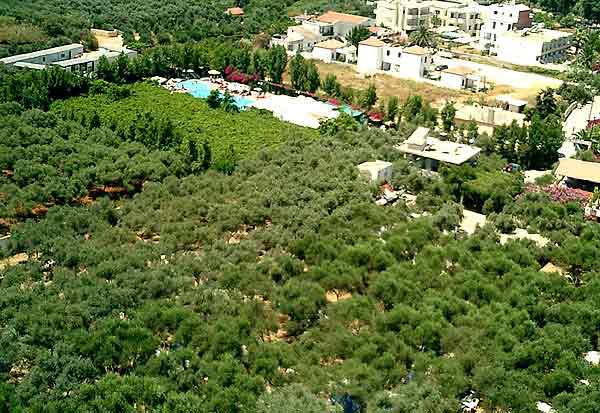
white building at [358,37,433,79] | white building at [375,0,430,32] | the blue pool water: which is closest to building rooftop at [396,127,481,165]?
the blue pool water

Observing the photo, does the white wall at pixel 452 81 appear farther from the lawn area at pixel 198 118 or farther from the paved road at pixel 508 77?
the lawn area at pixel 198 118

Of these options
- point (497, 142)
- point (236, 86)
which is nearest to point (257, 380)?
point (497, 142)

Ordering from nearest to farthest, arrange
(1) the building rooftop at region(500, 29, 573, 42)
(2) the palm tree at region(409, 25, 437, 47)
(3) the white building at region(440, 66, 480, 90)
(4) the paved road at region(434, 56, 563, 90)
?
(3) the white building at region(440, 66, 480, 90)
(4) the paved road at region(434, 56, 563, 90)
(1) the building rooftop at region(500, 29, 573, 42)
(2) the palm tree at region(409, 25, 437, 47)

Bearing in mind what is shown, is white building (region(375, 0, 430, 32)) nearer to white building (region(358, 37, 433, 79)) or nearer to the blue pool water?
white building (region(358, 37, 433, 79))

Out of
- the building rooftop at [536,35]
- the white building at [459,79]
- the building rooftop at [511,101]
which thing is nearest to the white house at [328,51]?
the white building at [459,79]

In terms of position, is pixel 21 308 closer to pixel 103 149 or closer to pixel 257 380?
pixel 257 380

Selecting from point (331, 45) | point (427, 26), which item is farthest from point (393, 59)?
point (427, 26)
